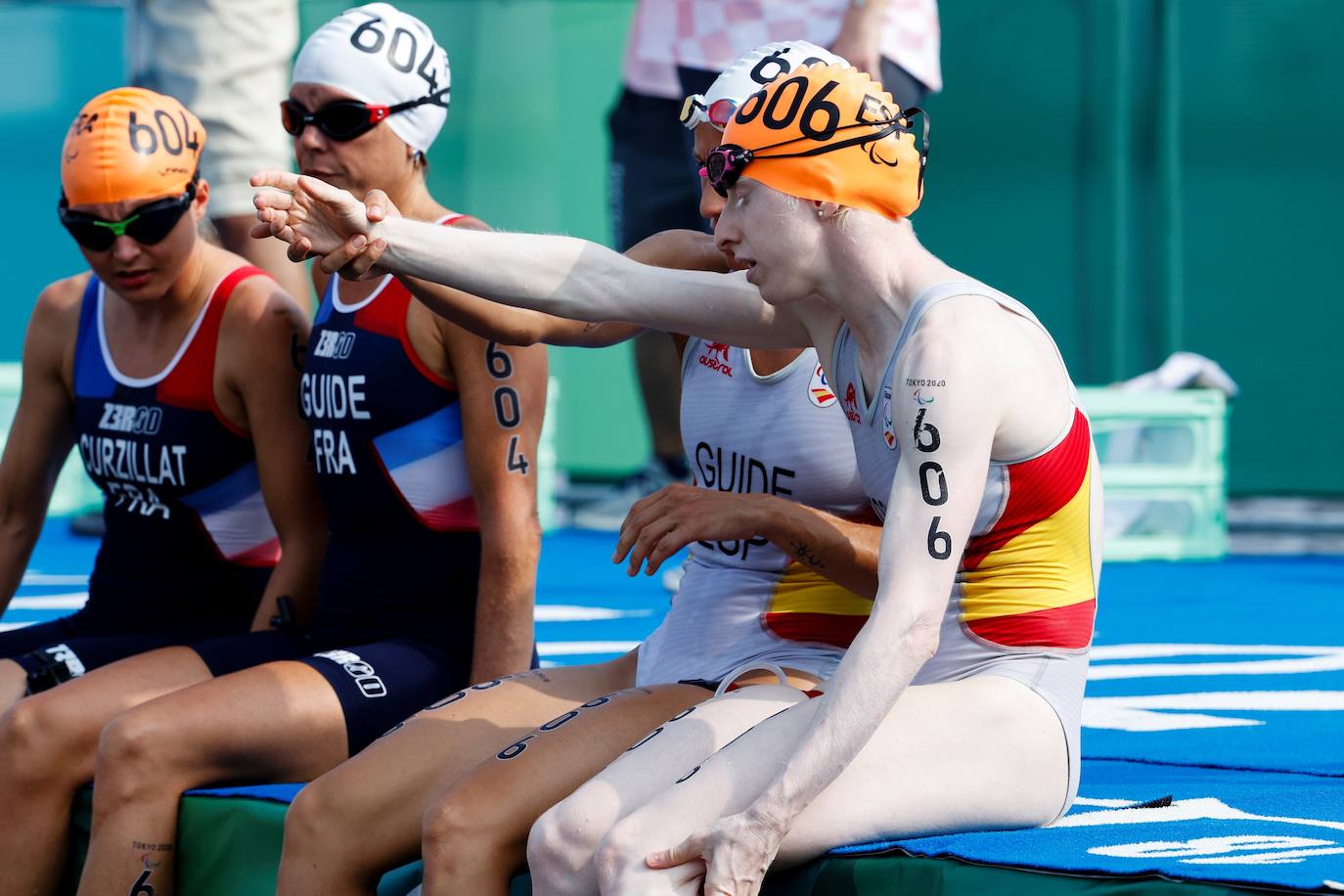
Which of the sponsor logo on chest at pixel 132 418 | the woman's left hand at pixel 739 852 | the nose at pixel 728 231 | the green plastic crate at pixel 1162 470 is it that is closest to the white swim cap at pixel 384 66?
the sponsor logo on chest at pixel 132 418

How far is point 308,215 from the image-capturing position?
3.21 meters

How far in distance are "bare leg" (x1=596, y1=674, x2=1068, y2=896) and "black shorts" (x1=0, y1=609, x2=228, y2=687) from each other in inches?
74.2

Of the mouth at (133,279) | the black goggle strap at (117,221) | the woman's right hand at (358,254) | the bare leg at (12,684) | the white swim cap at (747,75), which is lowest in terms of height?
the bare leg at (12,684)

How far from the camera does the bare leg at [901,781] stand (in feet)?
9.09

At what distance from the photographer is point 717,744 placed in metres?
2.97

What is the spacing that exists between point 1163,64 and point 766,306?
6.98 metres

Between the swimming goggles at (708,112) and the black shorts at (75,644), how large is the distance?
176 cm

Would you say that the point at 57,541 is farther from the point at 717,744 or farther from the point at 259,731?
the point at 717,744

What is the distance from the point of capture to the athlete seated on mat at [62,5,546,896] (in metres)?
3.63

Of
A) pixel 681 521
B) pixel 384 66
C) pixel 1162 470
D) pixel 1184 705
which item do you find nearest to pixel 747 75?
pixel 681 521

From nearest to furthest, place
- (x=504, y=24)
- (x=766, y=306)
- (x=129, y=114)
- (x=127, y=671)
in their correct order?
1. (x=766, y=306)
2. (x=127, y=671)
3. (x=129, y=114)
4. (x=504, y=24)

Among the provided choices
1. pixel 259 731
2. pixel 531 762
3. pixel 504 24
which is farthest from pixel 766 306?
pixel 504 24

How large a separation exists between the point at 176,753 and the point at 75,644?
853mm

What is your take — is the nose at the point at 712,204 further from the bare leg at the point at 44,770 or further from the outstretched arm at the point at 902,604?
the bare leg at the point at 44,770
